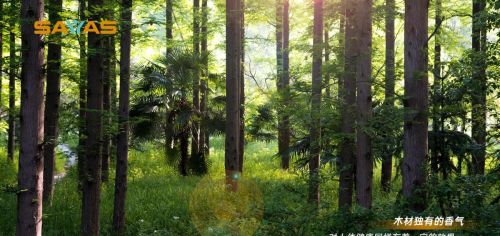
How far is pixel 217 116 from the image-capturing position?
601 inches

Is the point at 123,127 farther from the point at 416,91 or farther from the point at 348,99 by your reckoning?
the point at 416,91

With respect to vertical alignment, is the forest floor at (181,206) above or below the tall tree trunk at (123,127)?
below

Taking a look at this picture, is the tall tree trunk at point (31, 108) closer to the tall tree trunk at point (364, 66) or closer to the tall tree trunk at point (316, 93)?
the tall tree trunk at point (364, 66)

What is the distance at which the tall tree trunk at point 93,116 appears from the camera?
297 inches

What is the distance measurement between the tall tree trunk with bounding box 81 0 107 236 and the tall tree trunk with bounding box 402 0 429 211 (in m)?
4.94

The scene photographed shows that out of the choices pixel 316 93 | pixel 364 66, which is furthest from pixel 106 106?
pixel 364 66

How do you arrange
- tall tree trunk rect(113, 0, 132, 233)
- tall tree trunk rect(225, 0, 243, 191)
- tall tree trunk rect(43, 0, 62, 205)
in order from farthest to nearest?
tall tree trunk rect(225, 0, 243, 191) → tall tree trunk rect(43, 0, 62, 205) → tall tree trunk rect(113, 0, 132, 233)

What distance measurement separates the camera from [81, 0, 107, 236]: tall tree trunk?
754 centimetres

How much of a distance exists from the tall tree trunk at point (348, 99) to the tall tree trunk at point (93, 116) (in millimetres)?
4330

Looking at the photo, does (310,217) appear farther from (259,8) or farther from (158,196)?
(259,8)

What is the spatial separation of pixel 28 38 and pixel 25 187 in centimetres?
201

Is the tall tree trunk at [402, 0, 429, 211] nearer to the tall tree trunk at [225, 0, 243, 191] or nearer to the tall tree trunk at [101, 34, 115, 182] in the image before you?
the tall tree trunk at [101, 34, 115, 182]

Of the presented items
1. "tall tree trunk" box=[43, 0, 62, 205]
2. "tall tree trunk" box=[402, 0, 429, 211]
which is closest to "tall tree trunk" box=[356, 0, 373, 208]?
"tall tree trunk" box=[402, 0, 429, 211]

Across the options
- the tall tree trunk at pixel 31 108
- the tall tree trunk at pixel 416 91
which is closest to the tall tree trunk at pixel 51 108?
the tall tree trunk at pixel 31 108
